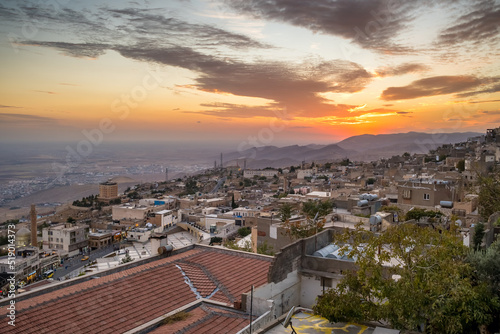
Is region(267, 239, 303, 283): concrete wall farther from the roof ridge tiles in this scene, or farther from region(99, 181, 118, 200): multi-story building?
region(99, 181, 118, 200): multi-story building

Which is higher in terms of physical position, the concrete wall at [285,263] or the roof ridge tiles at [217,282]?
the concrete wall at [285,263]

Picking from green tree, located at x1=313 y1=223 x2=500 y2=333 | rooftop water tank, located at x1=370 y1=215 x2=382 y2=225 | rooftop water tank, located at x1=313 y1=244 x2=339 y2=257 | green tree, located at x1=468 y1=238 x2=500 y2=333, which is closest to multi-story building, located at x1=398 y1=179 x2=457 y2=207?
rooftop water tank, located at x1=370 y1=215 x2=382 y2=225

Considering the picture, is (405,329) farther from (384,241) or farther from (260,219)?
(260,219)

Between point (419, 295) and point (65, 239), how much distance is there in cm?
4312

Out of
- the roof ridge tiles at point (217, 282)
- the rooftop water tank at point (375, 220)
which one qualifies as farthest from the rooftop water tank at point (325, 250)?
the rooftop water tank at point (375, 220)

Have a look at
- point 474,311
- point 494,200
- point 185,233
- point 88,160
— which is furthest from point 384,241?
point 88,160

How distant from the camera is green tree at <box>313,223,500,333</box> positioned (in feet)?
20.3

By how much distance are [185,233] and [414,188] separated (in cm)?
2834

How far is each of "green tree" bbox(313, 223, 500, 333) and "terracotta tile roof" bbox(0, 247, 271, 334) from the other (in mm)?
2027

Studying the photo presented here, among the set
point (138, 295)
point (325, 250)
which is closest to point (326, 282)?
point (325, 250)

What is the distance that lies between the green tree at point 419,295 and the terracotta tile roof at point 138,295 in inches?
→ 79.8

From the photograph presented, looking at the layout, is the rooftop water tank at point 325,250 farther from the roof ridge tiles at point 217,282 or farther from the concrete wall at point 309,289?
the roof ridge tiles at point 217,282

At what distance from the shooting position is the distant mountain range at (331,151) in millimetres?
157250

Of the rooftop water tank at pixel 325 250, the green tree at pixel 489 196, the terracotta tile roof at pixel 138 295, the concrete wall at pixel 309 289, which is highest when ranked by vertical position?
the green tree at pixel 489 196
